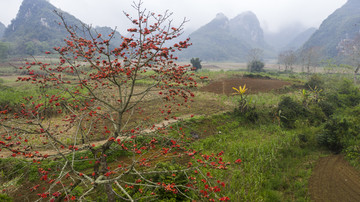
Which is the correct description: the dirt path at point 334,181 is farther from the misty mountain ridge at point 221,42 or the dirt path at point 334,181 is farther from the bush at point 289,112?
the misty mountain ridge at point 221,42

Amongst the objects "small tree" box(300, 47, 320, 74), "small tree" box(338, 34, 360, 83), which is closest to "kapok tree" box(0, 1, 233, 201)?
"small tree" box(338, 34, 360, 83)

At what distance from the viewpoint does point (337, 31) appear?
84.4 m

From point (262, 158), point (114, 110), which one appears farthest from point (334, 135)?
point (114, 110)

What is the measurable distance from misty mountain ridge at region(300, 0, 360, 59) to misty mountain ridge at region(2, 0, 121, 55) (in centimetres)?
9044

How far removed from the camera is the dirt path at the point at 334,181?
4867 mm

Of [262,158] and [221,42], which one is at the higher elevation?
[221,42]

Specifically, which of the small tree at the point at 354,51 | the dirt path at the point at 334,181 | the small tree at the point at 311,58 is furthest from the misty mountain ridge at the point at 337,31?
the dirt path at the point at 334,181

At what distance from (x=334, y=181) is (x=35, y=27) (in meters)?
104

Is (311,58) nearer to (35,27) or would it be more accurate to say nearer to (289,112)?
(289,112)

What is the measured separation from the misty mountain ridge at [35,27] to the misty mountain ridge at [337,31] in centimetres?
9044

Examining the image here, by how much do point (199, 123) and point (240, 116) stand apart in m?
2.90

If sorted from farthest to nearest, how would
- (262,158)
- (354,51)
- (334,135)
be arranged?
(354,51), (334,135), (262,158)

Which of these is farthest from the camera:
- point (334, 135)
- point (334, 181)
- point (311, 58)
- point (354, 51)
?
point (311, 58)

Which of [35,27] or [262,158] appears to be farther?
[35,27]
